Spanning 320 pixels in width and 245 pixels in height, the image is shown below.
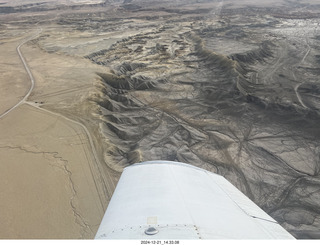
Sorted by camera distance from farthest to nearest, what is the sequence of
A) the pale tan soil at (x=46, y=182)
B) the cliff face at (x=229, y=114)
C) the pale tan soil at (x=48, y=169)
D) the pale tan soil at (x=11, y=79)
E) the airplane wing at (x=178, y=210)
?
the pale tan soil at (x=11, y=79) → the cliff face at (x=229, y=114) → the pale tan soil at (x=48, y=169) → the pale tan soil at (x=46, y=182) → the airplane wing at (x=178, y=210)

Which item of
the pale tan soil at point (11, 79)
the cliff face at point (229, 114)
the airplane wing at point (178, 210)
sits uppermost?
the airplane wing at point (178, 210)

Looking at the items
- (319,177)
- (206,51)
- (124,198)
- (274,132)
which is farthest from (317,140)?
(206,51)

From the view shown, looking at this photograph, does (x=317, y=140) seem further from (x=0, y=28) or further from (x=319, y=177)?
(x=0, y=28)

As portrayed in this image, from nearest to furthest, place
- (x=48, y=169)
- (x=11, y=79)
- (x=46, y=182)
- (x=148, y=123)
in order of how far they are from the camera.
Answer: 1. (x=46, y=182)
2. (x=48, y=169)
3. (x=148, y=123)
4. (x=11, y=79)

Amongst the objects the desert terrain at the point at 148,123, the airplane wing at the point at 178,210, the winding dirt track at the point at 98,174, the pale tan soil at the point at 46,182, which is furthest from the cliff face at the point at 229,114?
the airplane wing at the point at 178,210

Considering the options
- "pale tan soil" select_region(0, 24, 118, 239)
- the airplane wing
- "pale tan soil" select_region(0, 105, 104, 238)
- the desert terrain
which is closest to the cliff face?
the desert terrain

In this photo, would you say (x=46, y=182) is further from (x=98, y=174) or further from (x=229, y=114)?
(x=229, y=114)

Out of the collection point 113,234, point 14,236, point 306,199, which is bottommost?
point 306,199

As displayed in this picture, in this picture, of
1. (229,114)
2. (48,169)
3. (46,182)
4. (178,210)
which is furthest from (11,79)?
(178,210)

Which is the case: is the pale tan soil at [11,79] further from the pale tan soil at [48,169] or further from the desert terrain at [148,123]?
the desert terrain at [148,123]
